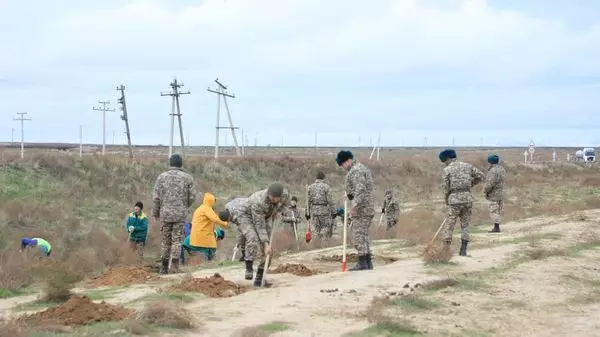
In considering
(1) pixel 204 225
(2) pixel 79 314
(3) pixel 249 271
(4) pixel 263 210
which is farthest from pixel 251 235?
(1) pixel 204 225

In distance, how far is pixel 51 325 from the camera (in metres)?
7.86

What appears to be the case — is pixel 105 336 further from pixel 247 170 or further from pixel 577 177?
pixel 577 177

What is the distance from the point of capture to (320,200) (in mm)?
17875

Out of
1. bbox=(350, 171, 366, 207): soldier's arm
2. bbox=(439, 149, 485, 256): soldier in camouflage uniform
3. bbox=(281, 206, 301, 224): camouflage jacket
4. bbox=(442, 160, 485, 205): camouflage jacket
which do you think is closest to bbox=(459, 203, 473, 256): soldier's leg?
bbox=(439, 149, 485, 256): soldier in camouflage uniform

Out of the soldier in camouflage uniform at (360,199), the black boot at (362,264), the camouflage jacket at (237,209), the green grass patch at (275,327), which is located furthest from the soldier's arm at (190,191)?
the green grass patch at (275,327)

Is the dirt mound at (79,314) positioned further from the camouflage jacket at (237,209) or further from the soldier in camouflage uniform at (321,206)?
the soldier in camouflage uniform at (321,206)

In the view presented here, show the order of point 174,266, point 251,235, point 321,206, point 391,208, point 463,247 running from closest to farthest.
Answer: point 251,235, point 174,266, point 463,247, point 321,206, point 391,208

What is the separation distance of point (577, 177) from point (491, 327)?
46.5m

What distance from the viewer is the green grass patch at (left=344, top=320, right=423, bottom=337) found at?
26.9ft

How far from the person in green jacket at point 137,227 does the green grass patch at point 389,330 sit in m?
9.32

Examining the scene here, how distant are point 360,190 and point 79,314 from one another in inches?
204

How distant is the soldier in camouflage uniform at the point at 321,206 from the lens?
17913 millimetres

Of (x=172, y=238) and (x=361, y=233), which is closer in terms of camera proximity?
(x=361, y=233)

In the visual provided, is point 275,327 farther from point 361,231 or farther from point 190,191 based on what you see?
point 190,191
